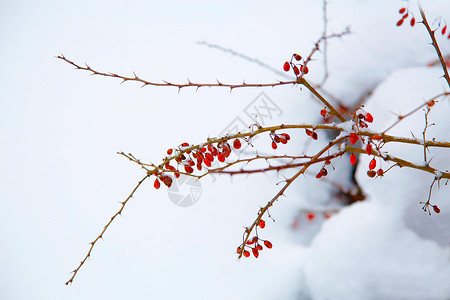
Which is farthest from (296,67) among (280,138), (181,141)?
(181,141)

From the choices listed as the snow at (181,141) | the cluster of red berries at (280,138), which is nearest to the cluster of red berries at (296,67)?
the cluster of red berries at (280,138)

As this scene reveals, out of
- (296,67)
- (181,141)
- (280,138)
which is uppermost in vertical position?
(181,141)

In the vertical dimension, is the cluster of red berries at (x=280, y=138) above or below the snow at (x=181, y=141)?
below

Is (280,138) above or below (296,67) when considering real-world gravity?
below

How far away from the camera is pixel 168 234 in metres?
1.58

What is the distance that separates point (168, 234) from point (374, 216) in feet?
3.34

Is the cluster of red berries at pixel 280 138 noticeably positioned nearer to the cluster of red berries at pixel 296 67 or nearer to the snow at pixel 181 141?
the cluster of red berries at pixel 296 67

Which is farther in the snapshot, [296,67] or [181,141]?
[181,141]

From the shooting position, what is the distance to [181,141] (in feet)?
5.12

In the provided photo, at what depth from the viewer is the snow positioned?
4.61ft

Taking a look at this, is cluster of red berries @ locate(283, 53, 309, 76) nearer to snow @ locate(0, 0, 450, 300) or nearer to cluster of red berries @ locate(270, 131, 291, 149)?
cluster of red berries @ locate(270, 131, 291, 149)

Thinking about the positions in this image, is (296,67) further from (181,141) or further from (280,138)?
(181,141)

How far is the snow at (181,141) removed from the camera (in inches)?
55.3

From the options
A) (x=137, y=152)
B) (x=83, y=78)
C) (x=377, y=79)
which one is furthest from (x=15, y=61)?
(x=377, y=79)
